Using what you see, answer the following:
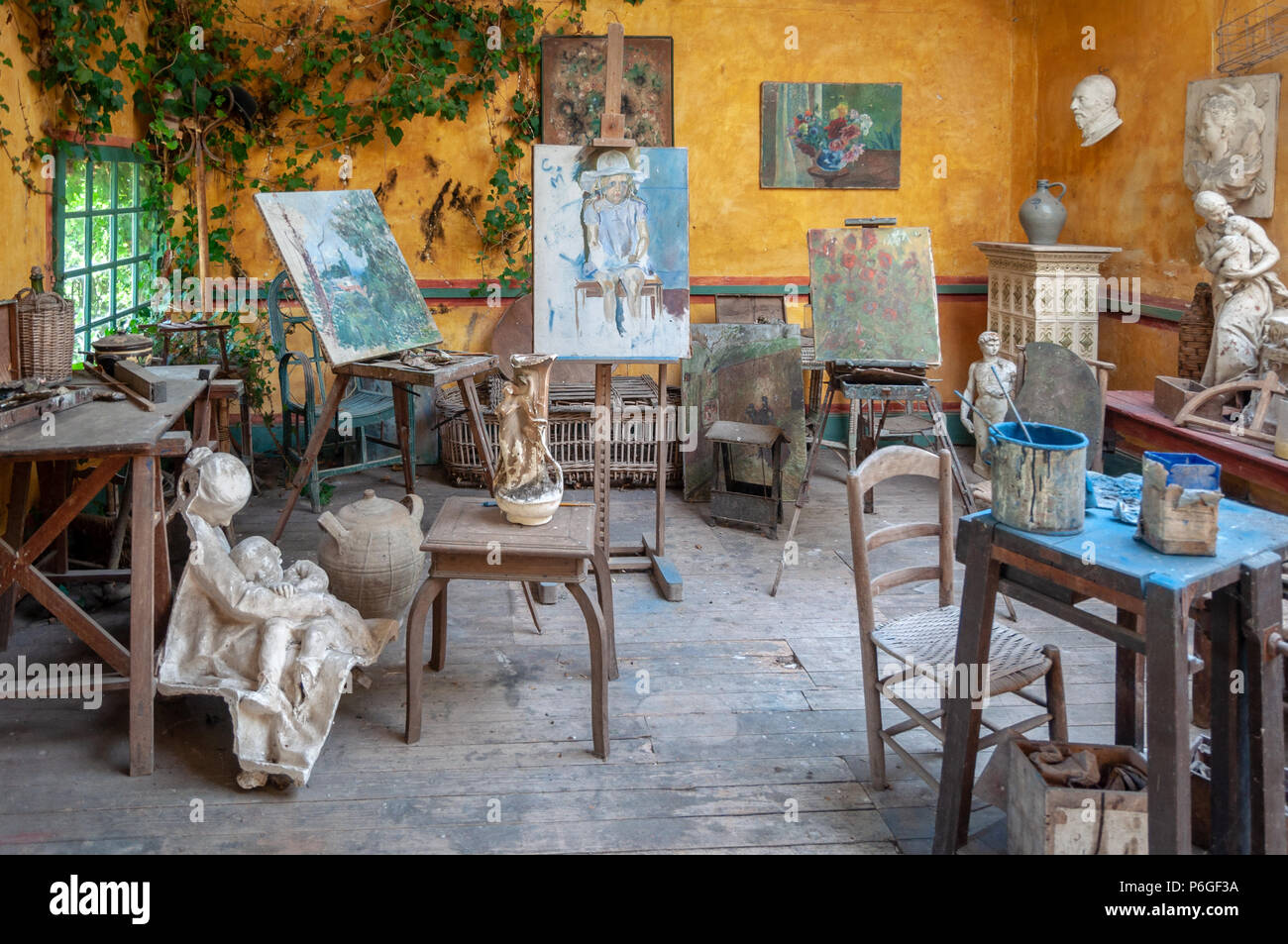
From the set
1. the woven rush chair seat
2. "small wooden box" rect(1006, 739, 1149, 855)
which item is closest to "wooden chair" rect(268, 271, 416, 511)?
the woven rush chair seat

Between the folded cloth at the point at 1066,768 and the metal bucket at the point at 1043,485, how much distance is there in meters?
0.58

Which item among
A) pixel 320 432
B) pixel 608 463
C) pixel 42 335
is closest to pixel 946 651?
pixel 608 463

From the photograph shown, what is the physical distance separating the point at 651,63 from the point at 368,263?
3.04 metres

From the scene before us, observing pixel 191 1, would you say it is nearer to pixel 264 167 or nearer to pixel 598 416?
pixel 264 167

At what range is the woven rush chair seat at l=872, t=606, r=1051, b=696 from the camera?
2846mm

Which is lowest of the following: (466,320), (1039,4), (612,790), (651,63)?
(612,790)

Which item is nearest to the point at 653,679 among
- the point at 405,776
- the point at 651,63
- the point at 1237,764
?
the point at 405,776

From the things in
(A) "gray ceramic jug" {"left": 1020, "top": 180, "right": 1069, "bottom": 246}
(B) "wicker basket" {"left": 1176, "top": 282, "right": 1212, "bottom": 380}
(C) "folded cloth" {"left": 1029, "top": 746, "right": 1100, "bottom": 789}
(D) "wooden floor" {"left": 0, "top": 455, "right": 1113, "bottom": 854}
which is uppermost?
(A) "gray ceramic jug" {"left": 1020, "top": 180, "right": 1069, "bottom": 246}

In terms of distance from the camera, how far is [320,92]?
6750 mm

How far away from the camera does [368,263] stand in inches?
189

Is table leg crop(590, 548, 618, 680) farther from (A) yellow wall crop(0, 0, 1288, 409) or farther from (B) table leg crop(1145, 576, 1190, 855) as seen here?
(A) yellow wall crop(0, 0, 1288, 409)

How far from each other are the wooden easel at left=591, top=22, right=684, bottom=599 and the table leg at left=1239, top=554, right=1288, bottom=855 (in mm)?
1884

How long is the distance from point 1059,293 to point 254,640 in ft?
16.3

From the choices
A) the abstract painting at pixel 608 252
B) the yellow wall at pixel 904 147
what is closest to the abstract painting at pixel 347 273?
the abstract painting at pixel 608 252
